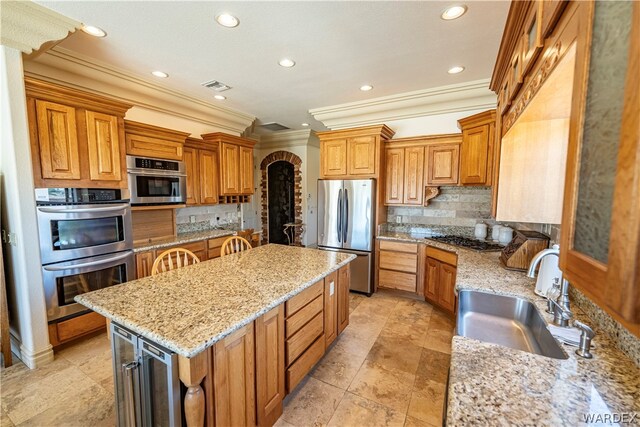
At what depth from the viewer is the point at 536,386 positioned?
86 cm

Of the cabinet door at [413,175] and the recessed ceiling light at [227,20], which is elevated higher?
the recessed ceiling light at [227,20]

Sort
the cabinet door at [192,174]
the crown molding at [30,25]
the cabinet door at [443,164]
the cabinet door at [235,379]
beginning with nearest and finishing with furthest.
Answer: the cabinet door at [235,379] → the crown molding at [30,25] → the cabinet door at [443,164] → the cabinet door at [192,174]

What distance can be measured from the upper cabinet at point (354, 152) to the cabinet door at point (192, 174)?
74.2 inches

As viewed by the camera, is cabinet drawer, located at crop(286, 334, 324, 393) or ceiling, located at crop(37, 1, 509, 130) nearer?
cabinet drawer, located at crop(286, 334, 324, 393)

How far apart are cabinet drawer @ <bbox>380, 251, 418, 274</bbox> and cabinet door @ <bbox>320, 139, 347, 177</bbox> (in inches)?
53.7

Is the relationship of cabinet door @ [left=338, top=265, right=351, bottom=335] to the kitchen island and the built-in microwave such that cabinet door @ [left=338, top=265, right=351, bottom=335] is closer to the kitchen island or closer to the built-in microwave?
the kitchen island

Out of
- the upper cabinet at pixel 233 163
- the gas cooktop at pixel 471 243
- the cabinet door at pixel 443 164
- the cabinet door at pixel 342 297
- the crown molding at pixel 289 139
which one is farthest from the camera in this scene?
the crown molding at pixel 289 139

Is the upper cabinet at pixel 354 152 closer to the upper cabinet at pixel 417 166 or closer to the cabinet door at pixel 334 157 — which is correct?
the cabinet door at pixel 334 157

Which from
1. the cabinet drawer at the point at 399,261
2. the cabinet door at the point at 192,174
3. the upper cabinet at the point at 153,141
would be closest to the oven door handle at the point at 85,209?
the upper cabinet at the point at 153,141

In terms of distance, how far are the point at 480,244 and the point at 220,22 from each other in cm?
344

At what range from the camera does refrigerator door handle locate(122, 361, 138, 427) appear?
124 centimetres

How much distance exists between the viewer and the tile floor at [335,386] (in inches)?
68.0

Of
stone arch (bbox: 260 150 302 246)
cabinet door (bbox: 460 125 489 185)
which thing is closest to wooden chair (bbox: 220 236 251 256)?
cabinet door (bbox: 460 125 489 185)

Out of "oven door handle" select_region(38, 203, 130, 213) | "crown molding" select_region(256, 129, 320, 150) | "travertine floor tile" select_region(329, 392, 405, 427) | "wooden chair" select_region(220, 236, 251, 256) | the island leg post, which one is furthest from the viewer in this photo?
"crown molding" select_region(256, 129, 320, 150)
